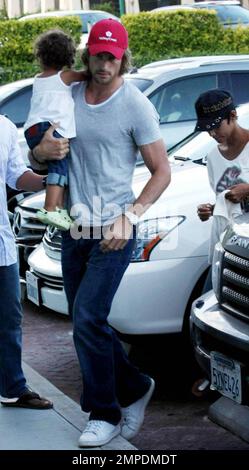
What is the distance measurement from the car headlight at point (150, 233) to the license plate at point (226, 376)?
1.28m

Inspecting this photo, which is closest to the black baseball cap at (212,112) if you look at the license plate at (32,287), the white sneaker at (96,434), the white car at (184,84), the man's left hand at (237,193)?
the man's left hand at (237,193)

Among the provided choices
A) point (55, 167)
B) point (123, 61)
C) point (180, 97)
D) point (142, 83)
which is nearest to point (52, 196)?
point (55, 167)

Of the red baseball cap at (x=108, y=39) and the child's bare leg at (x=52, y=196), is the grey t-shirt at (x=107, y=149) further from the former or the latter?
the red baseball cap at (x=108, y=39)

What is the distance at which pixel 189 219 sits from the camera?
6270 mm

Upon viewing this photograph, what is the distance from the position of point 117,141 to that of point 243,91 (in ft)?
20.7

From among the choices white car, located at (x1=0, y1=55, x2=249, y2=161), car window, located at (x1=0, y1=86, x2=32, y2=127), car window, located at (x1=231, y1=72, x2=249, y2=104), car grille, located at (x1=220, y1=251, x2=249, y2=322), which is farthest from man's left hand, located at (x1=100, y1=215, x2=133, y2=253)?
car window, located at (x1=0, y1=86, x2=32, y2=127)

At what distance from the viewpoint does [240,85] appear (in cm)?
1100

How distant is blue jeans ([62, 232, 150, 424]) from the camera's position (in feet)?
16.3

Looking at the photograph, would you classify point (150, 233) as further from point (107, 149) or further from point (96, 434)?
point (96, 434)

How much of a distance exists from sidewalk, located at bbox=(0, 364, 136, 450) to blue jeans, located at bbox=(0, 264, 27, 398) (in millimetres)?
136

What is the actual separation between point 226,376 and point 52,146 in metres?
1.32

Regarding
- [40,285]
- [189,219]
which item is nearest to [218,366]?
[189,219]

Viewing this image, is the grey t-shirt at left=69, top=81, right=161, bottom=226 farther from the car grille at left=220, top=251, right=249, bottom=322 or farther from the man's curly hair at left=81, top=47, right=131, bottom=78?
the car grille at left=220, top=251, right=249, bottom=322

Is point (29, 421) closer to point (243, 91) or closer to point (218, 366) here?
point (218, 366)
